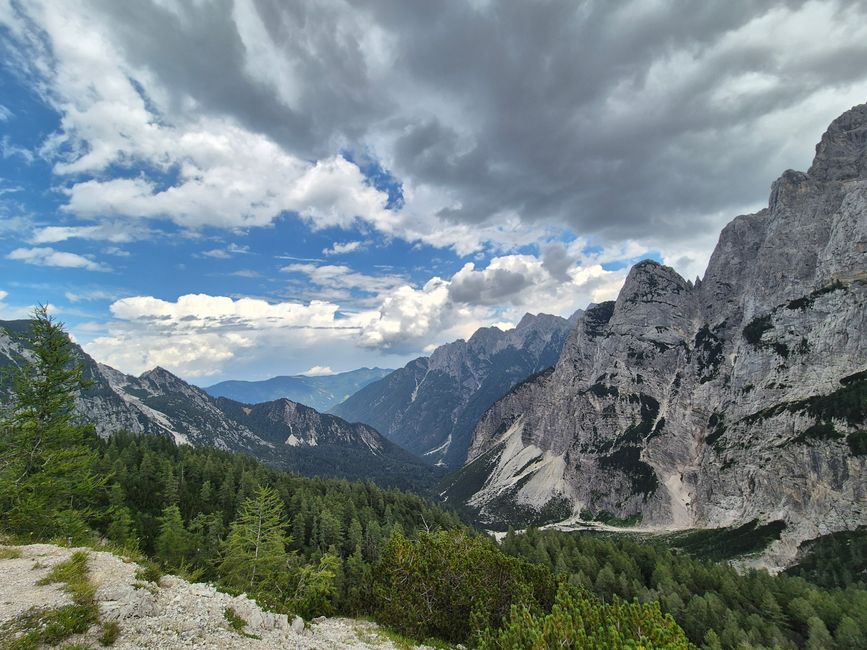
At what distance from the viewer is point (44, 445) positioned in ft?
126

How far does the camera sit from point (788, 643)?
83.5 meters

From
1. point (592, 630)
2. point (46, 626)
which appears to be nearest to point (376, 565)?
point (592, 630)

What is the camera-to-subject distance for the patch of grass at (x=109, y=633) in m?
15.9

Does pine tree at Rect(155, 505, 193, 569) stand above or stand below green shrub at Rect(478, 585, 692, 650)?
below

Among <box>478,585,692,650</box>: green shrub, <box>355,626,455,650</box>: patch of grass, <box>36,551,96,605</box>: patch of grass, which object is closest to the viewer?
<box>36,551,96,605</box>: patch of grass

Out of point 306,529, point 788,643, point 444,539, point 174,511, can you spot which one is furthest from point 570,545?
point 174,511

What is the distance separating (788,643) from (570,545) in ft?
168

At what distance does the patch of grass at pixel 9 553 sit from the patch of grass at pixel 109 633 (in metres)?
9.92

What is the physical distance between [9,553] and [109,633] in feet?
37.4

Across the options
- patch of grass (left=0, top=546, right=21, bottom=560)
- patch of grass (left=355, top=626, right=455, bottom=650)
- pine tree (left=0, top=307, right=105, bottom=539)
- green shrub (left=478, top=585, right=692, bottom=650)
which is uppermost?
pine tree (left=0, top=307, right=105, bottom=539)

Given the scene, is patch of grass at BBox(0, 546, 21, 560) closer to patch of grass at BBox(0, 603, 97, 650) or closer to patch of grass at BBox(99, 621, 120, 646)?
patch of grass at BBox(0, 603, 97, 650)

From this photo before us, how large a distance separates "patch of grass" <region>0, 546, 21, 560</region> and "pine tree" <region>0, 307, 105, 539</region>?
1378 cm

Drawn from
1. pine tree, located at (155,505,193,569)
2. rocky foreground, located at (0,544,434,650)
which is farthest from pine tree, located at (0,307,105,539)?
pine tree, located at (155,505,193,569)

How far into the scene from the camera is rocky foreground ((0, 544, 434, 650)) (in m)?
17.0
